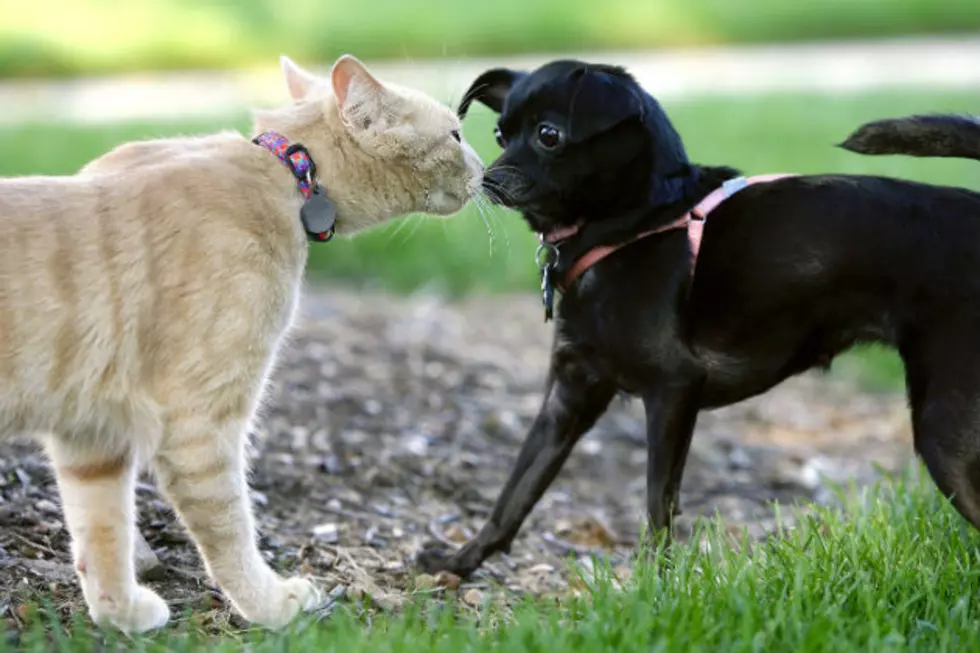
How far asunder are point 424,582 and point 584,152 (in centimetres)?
137

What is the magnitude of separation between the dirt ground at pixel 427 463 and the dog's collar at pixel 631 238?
0.44 meters

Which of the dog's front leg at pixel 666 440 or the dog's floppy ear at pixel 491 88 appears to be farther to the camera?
the dog's floppy ear at pixel 491 88

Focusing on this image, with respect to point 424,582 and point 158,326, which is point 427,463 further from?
point 158,326

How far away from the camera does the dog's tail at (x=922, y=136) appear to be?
12.5 ft

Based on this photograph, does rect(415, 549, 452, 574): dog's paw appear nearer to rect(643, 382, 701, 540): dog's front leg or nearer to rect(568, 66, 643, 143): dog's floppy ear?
rect(643, 382, 701, 540): dog's front leg

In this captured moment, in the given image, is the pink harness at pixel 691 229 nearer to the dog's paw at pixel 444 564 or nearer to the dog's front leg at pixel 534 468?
the dog's front leg at pixel 534 468

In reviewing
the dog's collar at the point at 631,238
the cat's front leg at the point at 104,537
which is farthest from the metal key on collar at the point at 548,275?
the cat's front leg at the point at 104,537

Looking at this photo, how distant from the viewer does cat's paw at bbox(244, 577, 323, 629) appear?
135 inches

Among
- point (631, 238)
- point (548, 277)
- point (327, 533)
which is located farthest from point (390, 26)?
point (631, 238)

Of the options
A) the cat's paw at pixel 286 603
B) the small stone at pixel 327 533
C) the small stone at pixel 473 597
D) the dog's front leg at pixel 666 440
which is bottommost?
the small stone at pixel 327 533

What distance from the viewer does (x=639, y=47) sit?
633 inches

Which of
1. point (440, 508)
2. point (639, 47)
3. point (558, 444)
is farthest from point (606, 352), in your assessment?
point (639, 47)

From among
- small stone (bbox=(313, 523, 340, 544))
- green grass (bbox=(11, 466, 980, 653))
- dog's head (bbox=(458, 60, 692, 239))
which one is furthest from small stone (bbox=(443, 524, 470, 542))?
dog's head (bbox=(458, 60, 692, 239))

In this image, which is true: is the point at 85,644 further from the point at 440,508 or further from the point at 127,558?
the point at 440,508
